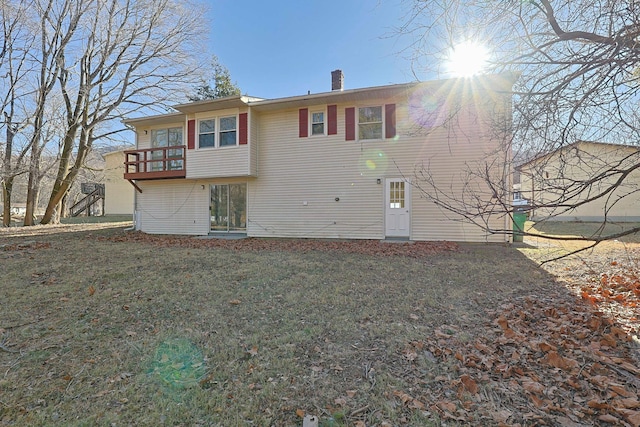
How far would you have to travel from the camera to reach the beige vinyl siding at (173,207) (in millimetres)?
12977

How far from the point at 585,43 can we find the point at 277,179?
947 centimetres

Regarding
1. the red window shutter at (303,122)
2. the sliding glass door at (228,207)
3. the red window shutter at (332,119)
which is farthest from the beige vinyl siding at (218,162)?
the red window shutter at (332,119)

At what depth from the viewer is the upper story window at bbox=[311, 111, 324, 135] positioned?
1127cm

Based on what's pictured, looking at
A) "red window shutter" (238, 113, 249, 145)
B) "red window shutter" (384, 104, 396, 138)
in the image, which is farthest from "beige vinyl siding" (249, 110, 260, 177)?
"red window shutter" (384, 104, 396, 138)

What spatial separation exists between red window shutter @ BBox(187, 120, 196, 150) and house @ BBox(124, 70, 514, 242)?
0.04m

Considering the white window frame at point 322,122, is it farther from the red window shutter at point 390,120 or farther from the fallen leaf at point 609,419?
the fallen leaf at point 609,419

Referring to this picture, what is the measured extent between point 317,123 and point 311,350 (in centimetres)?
949

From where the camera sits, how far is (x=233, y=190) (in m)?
12.6

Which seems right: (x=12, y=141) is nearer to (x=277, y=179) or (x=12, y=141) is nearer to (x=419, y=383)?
(x=277, y=179)

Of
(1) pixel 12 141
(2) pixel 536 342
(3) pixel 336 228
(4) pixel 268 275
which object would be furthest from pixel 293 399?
(1) pixel 12 141

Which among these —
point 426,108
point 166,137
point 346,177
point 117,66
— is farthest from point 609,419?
point 117,66

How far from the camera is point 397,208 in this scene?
34.9 ft

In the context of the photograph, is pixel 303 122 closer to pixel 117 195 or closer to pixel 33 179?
pixel 33 179

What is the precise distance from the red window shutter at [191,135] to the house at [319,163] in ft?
0.13
